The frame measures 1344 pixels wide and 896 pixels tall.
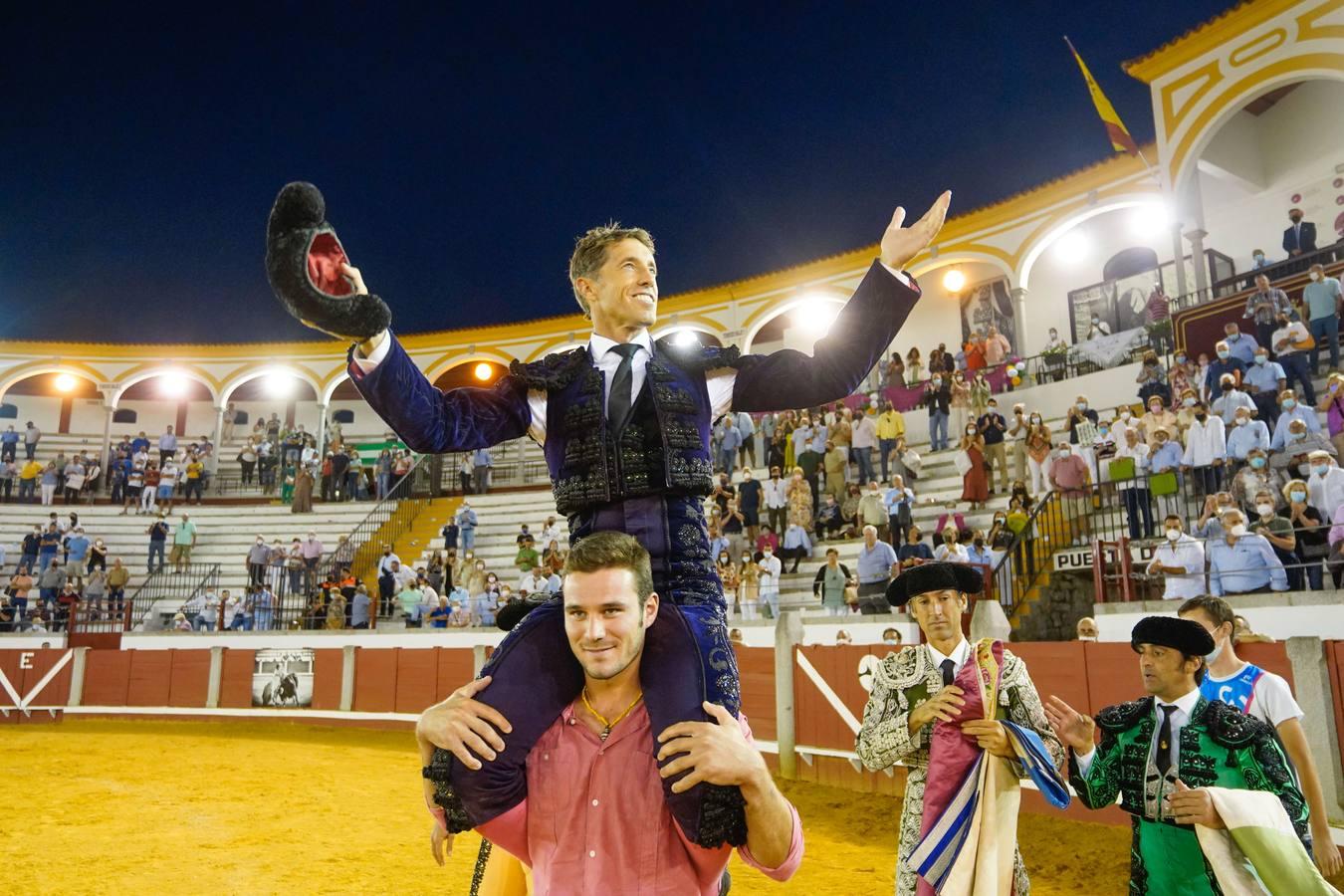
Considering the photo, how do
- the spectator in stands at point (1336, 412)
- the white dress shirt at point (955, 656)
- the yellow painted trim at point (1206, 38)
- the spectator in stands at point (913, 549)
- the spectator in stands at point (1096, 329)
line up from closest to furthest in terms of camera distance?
the white dress shirt at point (955, 656) < the spectator in stands at point (1336, 412) < the spectator in stands at point (913, 549) < the yellow painted trim at point (1206, 38) < the spectator in stands at point (1096, 329)

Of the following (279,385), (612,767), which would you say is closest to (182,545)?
(279,385)

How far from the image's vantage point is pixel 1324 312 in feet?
35.2

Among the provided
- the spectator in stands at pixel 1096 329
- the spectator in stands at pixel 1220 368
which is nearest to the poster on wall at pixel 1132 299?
the spectator in stands at pixel 1096 329

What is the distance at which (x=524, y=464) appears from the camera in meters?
20.8

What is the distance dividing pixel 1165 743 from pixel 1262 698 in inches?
23.9

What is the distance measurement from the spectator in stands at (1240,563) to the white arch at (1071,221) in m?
10.3

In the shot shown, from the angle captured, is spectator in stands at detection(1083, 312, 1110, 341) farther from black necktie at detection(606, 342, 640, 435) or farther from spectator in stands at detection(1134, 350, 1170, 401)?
black necktie at detection(606, 342, 640, 435)

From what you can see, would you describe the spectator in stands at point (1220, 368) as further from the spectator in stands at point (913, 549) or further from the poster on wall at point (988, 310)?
the poster on wall at point (988, 310)

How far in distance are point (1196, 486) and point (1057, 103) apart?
18.8 m

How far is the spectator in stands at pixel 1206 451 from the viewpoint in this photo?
9031 mm

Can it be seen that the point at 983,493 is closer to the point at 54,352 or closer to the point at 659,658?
the point at 659,658

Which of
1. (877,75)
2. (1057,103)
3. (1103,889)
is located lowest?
(1103,889)

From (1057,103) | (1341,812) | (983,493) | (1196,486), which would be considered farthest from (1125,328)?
(1341,812)

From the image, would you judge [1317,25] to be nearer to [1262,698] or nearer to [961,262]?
[961,262]
